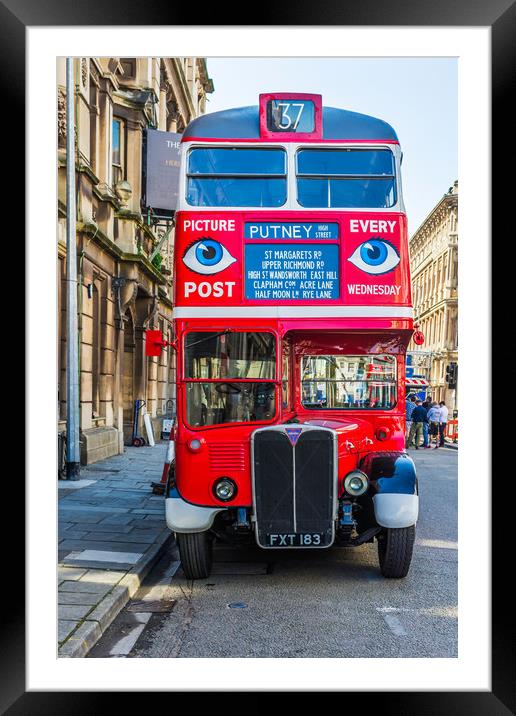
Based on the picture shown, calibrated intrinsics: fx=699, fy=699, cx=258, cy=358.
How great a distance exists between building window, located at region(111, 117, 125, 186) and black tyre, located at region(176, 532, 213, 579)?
12624 millimetres

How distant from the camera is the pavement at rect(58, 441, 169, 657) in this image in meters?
5.14

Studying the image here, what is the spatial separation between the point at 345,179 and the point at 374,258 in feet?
2.75

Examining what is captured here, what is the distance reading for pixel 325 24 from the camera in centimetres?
411

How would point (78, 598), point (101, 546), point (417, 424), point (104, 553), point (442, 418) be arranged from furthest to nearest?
1. point (442, 418)
2. point (417, 424)
3. point (101, 546)
4. point (104, 553)
5. point (78, 598)

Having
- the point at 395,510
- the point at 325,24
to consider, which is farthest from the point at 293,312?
the point at 325,24

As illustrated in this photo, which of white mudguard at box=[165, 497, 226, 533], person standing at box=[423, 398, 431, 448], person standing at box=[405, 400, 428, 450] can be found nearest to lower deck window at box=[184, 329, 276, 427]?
white mudguard at box=[165, 497, 226, 533]

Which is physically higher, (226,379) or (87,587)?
(226,379)

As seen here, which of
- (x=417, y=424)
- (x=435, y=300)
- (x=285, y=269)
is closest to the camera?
(x=285, y=269)

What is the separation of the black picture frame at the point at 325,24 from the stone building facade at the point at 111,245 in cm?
752

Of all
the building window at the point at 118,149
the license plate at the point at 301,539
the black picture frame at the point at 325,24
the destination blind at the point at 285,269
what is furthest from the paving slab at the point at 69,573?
the building window at the point at 118,149

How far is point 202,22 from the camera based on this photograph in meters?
4.10

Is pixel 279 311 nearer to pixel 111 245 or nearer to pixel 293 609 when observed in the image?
pixel 293 609
